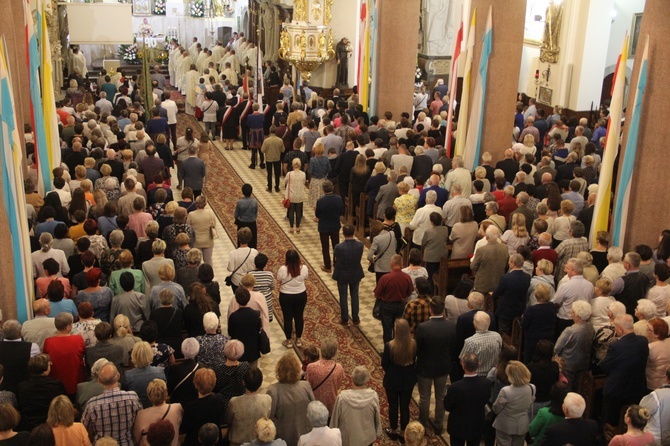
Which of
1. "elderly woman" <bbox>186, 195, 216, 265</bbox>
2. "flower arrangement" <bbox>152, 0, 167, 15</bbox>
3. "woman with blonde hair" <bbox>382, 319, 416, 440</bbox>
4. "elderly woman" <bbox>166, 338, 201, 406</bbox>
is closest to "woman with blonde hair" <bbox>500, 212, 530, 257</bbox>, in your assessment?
"woman with blonde hair" <bbox>382, 319, 416, 440</bbox>

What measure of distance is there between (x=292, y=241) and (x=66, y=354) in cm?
659

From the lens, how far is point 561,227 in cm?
988

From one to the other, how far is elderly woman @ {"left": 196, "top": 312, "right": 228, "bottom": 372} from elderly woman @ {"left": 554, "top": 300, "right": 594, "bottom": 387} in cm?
319

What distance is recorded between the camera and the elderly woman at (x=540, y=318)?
7875mm

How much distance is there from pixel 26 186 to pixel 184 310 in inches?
154

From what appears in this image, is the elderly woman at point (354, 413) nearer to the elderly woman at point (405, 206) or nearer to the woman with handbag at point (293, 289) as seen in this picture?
the woman with handbag at point (293, 289)

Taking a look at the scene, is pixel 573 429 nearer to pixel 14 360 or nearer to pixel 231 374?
Answer: pixel 231 374

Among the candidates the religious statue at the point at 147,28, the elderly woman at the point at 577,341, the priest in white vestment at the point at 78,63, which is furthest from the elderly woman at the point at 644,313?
the religious statue at the point at 147,28

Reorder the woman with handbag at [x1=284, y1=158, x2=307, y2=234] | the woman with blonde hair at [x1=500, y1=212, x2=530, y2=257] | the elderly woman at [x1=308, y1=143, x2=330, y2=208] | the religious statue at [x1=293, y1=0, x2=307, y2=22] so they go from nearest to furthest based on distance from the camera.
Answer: the woman with blonde hair at [x1=500, y1=212, x2=530, y2=257]
the woman with handbag at [x1=284, y1=158, x2=307, y2=234]
the elderly woman at [x1=308, y1=143, x2=330, y2=208]
the religious statue at [x1=293, y1=0, x2=307, y2=22]

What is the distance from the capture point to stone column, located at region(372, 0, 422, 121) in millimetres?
17000

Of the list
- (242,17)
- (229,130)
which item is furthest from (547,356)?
(242,17)

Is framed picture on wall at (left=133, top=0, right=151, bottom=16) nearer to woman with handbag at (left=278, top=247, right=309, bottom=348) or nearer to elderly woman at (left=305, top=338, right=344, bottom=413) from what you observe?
woman with handbag at (left=278, top=247, right=309, bottom=348)

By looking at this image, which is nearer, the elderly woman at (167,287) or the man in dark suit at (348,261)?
the elderly woman at (167,287)

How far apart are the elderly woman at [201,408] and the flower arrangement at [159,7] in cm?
2788
